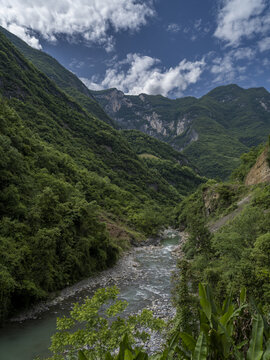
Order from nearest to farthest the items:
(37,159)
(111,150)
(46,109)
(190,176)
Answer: (37,159), (46,109), (111,150), (190,176)

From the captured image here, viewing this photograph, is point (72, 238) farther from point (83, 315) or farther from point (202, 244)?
point (83, 315)

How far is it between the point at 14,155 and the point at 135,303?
21.3 meters

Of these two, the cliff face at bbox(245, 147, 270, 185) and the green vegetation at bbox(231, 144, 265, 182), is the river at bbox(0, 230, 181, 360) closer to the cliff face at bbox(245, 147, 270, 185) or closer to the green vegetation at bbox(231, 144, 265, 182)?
the cliff face at bbox(245, 147, 270, 185)

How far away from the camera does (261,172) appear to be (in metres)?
43.6

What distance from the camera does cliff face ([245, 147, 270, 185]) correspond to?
136ft

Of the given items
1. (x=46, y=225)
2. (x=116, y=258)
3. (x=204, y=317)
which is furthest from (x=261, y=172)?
(x=204, y=317)

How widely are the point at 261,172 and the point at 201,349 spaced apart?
154 feet

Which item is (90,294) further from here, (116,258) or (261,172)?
(261,172)

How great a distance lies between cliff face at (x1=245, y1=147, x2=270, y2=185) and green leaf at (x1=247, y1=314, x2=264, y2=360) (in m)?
42.0

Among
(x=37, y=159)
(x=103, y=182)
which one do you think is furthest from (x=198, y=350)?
(x=103, y=182)

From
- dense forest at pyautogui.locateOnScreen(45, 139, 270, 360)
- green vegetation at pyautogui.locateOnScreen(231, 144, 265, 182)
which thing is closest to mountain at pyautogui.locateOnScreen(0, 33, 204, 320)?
Result: dense forest at pyautogui.locateOnScreen(45, 139, 270, 360)

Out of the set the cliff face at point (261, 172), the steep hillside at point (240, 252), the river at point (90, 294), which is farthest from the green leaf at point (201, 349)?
the cliff face at point (261, 172)

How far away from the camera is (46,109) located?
103188mm

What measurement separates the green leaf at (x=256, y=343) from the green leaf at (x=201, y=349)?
1.95ft
